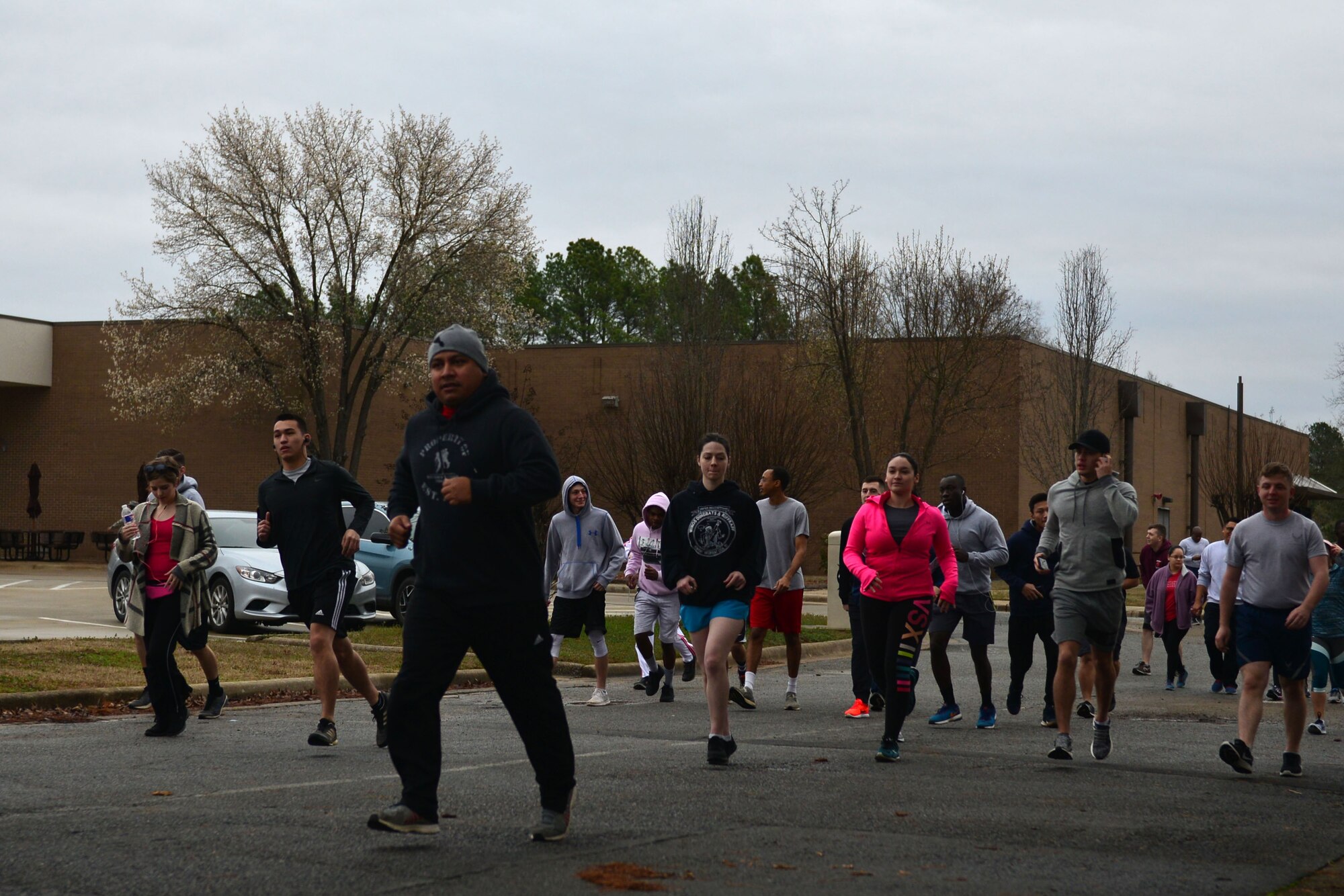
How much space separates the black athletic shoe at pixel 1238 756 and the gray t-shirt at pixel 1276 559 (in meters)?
0.82

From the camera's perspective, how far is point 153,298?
140 feet

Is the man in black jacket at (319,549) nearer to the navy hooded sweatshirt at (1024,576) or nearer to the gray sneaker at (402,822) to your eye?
the gray sneaker at (402,822)

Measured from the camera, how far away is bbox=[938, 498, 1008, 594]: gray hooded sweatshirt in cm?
1205

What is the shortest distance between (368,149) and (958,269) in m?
16.5

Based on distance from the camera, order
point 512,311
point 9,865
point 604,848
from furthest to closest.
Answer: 1. point 512,311
2. point 604,848
3. point 9,865

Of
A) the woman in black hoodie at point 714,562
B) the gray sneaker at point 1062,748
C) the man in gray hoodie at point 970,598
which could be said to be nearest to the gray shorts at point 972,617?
the man in gray hoodie at point 970,598

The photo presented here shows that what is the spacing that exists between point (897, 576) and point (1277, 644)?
2.23 m

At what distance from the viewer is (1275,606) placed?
912 centimetres

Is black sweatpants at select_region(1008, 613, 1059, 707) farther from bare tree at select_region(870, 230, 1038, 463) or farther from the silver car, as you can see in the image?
bare tree at select_region(870, 230, 1038, 463)

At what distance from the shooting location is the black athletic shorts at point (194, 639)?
10562 millimetres

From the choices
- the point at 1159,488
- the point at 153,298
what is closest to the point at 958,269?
the point at 1159,488

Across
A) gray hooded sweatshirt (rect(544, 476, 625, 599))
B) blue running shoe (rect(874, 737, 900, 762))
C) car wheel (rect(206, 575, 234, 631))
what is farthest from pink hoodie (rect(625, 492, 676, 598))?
car wheel (rect(206, 575, 234, 631))

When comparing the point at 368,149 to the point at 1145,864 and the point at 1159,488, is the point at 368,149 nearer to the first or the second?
the point at 1159,488

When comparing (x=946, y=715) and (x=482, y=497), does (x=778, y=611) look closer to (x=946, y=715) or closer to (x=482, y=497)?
(x=946, y=715)
